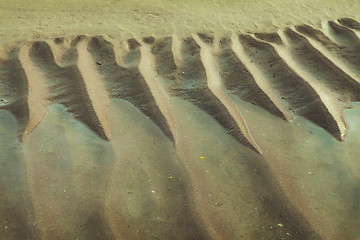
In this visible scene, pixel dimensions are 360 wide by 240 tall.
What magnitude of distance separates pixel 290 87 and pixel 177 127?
1055mm

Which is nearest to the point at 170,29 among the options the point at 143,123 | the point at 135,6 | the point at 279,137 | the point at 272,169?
the point at 135,6

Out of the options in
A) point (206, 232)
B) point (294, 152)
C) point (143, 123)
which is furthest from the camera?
point (143, 123)

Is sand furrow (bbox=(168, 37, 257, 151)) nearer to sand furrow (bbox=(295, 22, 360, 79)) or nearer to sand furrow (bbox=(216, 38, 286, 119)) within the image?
sand furrow (bbox=(216, 38, 286, 119))

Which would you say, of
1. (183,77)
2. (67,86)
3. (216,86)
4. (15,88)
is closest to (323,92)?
(216,86)

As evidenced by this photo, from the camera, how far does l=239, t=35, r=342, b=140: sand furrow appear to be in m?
2.68

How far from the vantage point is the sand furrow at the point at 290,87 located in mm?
2677

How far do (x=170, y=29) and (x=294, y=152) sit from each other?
200 centimetres

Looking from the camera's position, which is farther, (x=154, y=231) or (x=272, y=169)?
(x=272, y=169)

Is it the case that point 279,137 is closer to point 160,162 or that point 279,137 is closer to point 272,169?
point 272,169

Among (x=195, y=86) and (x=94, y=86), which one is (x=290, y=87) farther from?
(x=94, y=86)

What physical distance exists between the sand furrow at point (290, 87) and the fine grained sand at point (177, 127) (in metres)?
0.01

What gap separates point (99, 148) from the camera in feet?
7.75

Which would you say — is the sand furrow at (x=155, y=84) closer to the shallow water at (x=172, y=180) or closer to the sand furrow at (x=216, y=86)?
the shallow water at (x=172, y=180)

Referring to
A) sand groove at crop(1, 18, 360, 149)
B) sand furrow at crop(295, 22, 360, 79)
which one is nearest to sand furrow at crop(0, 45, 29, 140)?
sand groove at crop(1, 18, 360, 149)
